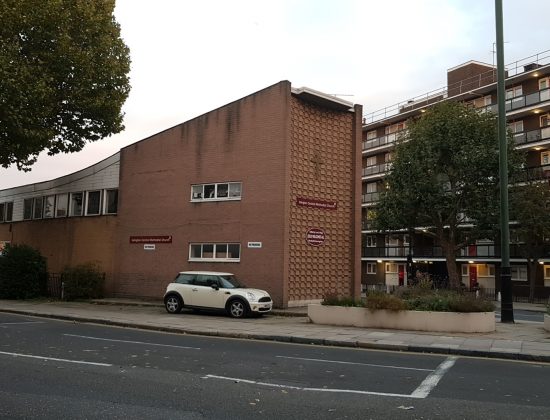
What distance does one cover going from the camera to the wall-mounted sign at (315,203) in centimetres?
2152

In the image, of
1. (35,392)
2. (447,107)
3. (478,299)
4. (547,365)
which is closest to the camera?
(35,392)

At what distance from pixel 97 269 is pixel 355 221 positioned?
12829 millimetres

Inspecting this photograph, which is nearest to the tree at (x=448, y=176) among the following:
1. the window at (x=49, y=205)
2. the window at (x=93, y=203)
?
the window at (x=93, y=203)

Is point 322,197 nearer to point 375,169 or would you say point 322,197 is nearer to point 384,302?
point 384,302

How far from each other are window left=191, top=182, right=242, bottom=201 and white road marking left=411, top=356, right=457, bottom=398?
43.1ft

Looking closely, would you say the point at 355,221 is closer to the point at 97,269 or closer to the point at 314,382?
the point at 97,269

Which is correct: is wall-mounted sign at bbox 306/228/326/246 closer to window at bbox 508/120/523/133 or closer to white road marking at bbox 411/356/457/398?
white road marking at bbox 411/356/457/398

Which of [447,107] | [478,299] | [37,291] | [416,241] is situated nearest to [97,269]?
[37,291]

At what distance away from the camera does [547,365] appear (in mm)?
10148

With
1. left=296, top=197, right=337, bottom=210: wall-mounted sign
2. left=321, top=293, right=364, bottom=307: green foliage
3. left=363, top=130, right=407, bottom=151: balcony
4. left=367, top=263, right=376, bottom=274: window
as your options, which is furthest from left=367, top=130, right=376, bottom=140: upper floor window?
left=321, top=293, right=364, bottom=307: green foliage

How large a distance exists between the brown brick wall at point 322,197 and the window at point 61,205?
1434cm

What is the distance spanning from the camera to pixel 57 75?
21.0m

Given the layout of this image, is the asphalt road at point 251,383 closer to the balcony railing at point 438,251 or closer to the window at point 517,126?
the balcony railing at point 438,251

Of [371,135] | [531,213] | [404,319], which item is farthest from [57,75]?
[371,135]
